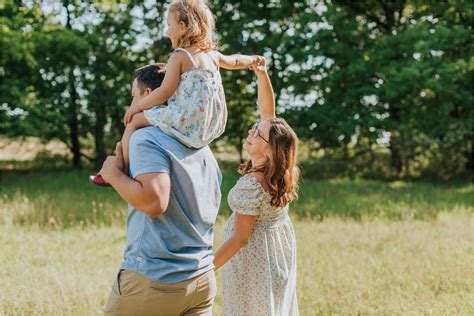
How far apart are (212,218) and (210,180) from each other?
0.16 meters

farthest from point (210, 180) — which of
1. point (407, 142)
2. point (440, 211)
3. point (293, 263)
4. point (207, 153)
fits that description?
point (407, 142)

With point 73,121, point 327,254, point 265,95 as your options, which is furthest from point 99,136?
point 265,95

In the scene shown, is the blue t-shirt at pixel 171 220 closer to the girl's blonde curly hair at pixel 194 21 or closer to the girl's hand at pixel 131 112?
the girl's hand at pixel 131 112

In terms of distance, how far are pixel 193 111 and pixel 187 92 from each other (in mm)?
108

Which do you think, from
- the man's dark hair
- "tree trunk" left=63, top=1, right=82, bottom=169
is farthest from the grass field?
"tree trunk" left=63, top=1, right=82, bottom=169

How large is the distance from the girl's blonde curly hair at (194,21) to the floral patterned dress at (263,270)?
51.5 inches

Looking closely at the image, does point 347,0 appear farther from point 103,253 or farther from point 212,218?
point 212,218

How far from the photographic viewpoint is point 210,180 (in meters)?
2.43

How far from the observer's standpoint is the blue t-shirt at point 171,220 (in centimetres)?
224

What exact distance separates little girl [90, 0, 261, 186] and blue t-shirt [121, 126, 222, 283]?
7cm

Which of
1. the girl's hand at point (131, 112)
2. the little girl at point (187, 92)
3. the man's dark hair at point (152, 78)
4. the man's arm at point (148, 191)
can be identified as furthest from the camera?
the man's dark hair at point (152, 78)

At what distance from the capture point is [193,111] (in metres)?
2.37

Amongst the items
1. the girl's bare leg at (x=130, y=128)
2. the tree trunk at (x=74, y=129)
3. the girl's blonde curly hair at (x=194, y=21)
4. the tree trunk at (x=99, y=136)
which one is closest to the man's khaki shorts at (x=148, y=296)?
the girl's bare leg at (x=130, y=128)

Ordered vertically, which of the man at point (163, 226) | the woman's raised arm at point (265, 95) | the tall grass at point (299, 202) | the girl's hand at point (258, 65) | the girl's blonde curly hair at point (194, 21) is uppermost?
the girl's blonde curly hair at point (194, 21)
